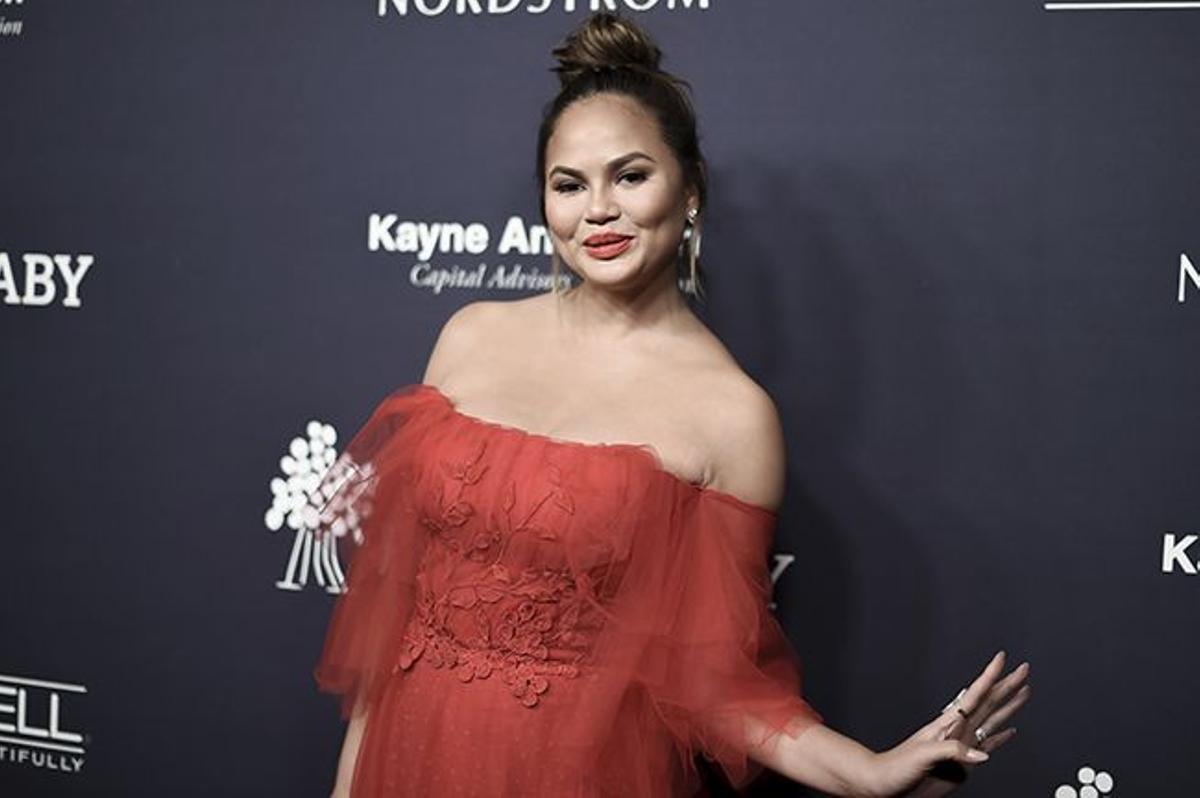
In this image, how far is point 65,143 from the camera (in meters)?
2.37

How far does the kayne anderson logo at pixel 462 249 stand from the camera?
6.87 ft

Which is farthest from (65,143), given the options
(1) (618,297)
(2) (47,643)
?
(1) (618,297)

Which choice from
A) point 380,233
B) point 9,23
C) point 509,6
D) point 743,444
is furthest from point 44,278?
point 743,444

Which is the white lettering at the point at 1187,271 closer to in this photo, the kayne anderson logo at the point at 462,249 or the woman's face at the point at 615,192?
the woman's face at the point at 615,192

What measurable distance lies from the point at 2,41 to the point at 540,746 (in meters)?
1.57

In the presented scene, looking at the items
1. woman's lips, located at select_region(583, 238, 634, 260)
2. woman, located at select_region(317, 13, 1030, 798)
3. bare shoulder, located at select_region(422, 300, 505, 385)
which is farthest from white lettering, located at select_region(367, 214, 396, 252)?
woman's lips, located at select_region(583, 238, 634, 260)

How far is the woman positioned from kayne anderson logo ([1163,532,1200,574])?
0.33 meters

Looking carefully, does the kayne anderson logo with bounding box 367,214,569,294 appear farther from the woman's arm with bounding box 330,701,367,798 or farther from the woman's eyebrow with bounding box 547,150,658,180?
the woman's arm with bounding box 330,701,367,798

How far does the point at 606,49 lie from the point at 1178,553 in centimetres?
93

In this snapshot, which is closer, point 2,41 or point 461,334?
point 461,334

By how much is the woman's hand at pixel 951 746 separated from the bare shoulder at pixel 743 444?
1.08 feet

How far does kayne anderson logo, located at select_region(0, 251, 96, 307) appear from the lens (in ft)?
7.77

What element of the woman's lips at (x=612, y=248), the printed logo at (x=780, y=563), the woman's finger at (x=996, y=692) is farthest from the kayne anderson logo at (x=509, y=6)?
the woman's finger at (x=996, y=692)

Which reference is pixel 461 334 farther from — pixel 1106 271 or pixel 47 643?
pixel 47 643
